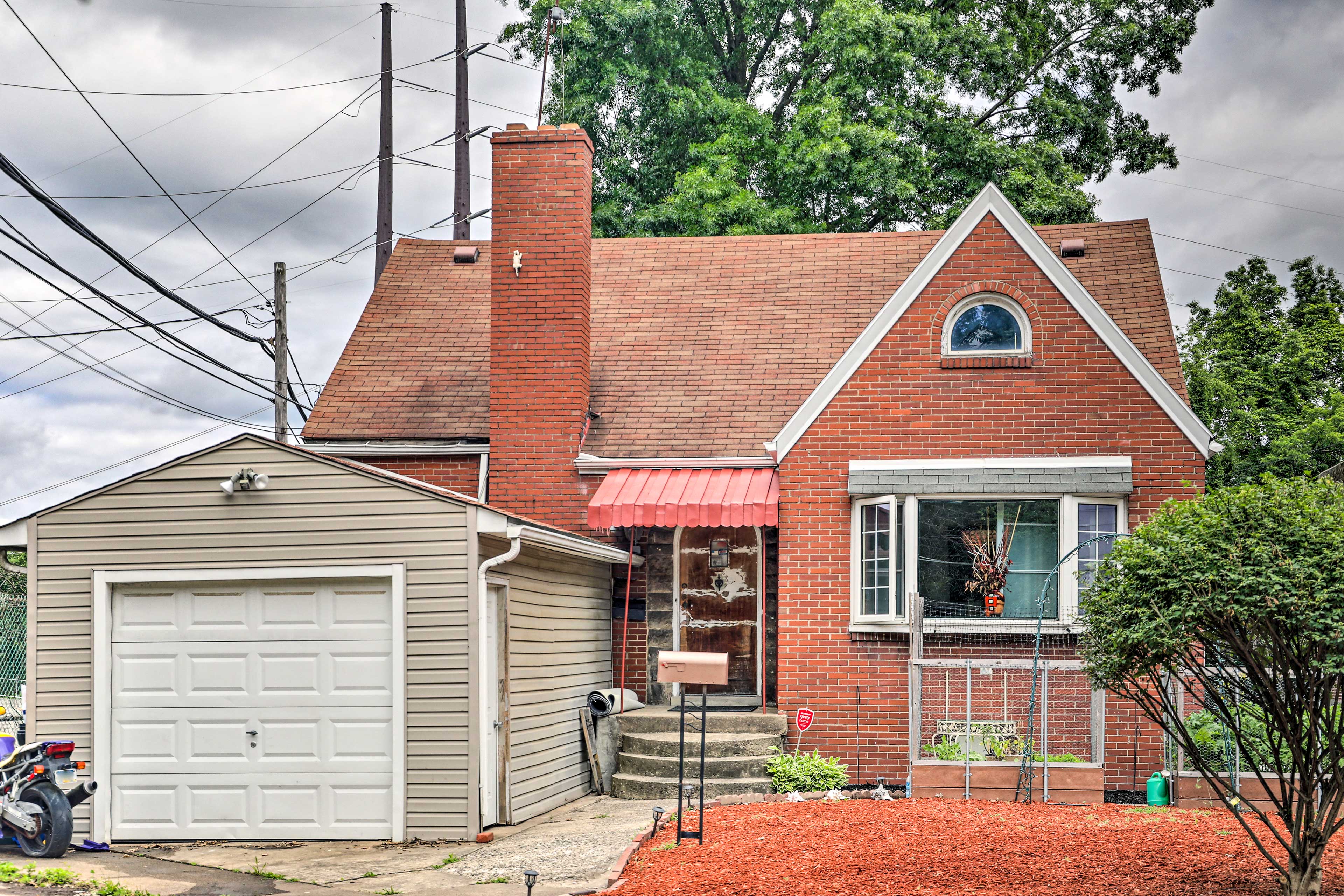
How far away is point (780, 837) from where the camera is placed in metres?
9.55

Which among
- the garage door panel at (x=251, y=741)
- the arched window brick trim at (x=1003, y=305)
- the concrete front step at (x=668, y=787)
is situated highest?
the arched window brick trim at (x=1003, y=305)

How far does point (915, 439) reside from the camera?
13.9m

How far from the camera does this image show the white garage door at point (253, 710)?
10750 millimetres

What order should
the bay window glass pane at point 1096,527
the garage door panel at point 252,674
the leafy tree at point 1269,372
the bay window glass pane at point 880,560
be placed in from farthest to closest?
the leafy tree at point 1269,372 < the bay window glass pane at point 880,560 < the bay window glass pane at point 1096,527 < the garage door panel at point 252,674

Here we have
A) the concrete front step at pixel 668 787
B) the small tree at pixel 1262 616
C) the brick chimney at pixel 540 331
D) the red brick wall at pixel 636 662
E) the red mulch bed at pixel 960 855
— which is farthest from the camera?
the brick chimney at pixel 540 331

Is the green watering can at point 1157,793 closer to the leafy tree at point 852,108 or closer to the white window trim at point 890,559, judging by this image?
the white window trim at point 890,559

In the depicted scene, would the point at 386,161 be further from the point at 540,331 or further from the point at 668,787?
the point at 668,787

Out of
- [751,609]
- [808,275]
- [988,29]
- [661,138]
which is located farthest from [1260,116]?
[751,609]

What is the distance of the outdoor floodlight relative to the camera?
36.0 ft

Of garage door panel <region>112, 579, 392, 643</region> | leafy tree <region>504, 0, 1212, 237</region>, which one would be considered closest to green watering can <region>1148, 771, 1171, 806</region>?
garage door panel <region>112, 579, 392, 643</region>

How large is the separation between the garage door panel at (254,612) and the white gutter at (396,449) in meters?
4.62

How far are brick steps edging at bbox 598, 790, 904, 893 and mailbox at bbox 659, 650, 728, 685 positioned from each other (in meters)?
1.29

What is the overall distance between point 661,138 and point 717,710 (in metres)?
14.2

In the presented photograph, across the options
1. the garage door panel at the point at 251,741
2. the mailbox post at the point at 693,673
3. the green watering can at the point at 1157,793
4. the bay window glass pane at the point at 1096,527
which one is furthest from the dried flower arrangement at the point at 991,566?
the garage door panel at the point at 251,741
